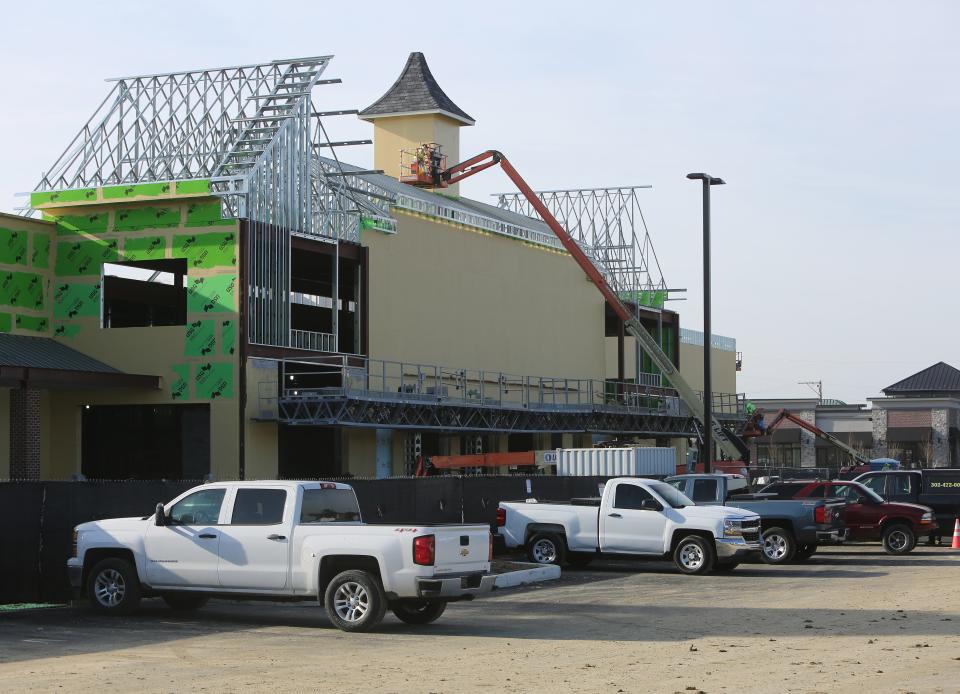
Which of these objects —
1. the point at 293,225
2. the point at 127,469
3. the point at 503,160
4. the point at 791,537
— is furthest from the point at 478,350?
the point at 791,537

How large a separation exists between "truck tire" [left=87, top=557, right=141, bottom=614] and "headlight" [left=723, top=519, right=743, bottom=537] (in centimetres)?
1137

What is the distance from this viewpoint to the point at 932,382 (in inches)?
4350

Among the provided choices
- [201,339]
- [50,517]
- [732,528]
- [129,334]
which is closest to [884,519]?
[732,528]

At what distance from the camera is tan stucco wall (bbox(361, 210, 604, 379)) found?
50656 millimetres

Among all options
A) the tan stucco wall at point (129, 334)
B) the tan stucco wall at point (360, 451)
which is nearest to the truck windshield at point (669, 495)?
the tan stucco wall at point (129, 334)

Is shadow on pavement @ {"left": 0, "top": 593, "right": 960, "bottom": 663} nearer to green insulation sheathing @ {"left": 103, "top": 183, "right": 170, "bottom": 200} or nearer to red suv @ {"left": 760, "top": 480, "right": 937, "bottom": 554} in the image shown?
red suv @ {"left": 760, "top": 480, "right": 937, "bottom": 554}

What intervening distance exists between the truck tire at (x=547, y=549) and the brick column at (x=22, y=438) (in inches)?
774

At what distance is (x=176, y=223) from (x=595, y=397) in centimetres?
2739

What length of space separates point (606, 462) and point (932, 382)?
7540 centimetres

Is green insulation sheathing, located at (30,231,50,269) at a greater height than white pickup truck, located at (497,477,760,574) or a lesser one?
greater

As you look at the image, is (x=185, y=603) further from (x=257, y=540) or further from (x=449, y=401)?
(x=449, y=401)

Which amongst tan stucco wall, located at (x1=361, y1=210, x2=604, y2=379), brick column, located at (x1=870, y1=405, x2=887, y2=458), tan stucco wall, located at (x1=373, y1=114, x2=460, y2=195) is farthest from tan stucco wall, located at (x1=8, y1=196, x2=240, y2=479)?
brick column, located at (x1=870, y1=405, x2=887, y2=458)

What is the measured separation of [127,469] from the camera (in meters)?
44.2

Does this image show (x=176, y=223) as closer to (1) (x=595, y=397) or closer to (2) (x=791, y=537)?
(2) (x=791, y=537)
